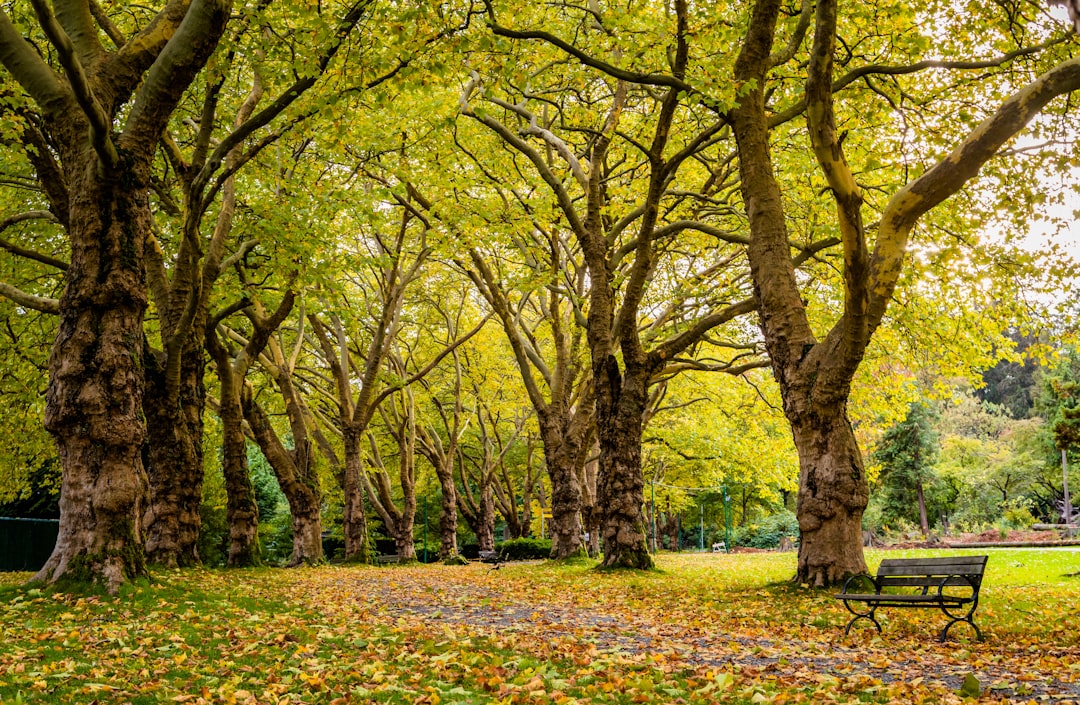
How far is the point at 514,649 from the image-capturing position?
665 cm

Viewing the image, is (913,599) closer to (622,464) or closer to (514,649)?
(514,649)

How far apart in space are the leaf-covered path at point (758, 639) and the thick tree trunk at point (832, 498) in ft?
1.86

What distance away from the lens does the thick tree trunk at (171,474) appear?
13281mm

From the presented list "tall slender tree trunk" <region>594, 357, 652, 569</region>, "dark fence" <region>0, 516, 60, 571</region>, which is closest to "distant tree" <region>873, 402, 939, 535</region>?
"tall slender tree trunk" <region>594, 357, 652, 569</region>

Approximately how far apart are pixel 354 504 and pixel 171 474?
9.69m

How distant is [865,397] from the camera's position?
19469 millimetres

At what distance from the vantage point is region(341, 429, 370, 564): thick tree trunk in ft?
72.4

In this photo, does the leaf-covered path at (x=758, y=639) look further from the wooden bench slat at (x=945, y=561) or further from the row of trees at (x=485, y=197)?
the row of trees at (x=485, y=197)

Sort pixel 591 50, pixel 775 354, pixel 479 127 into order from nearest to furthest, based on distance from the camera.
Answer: pixel 775 354, pixel 591 50, pixel 479 127

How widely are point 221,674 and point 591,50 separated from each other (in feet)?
39.3

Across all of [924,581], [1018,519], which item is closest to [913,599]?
[924,581]

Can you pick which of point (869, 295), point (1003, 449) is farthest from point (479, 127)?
point (1003, 449)

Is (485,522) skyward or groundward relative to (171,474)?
groundward

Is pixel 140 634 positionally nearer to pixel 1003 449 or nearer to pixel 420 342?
pixel 420 342
